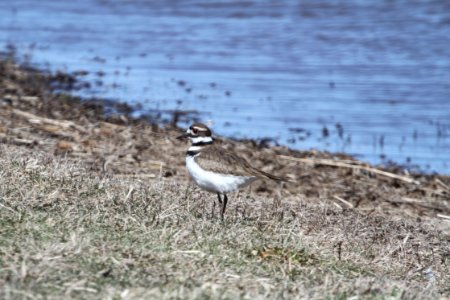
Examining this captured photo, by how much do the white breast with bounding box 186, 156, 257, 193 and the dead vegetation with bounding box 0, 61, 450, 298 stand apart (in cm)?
20

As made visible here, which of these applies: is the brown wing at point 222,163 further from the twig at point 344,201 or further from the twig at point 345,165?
the twig at point 345,165

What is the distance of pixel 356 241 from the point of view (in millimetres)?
8141

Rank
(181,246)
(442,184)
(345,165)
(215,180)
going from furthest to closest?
(345,165) < (442,184) < (215,180) < (181,246)

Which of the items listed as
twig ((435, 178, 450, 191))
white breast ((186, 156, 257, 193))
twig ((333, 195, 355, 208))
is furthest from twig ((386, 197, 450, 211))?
white breast ((186, 156, 257, 193))

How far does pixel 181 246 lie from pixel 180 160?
16.5 ft

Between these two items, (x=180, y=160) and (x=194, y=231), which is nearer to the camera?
(x=194, y=231)

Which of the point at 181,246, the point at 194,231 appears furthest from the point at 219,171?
the point at 181,246

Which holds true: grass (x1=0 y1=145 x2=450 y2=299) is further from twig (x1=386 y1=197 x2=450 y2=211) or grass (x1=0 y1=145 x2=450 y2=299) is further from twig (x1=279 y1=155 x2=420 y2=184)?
twig (x1=279 y1=155 x2=420 y2=184)

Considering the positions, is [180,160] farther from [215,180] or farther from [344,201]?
[215,180]

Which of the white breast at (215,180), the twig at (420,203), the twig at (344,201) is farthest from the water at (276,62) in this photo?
the white breast at (215,180)

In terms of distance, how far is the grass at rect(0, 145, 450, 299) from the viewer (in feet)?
19.8

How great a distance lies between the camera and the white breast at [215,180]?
8312mm

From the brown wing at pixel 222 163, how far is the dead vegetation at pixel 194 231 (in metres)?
0.32

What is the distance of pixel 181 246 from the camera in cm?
685
